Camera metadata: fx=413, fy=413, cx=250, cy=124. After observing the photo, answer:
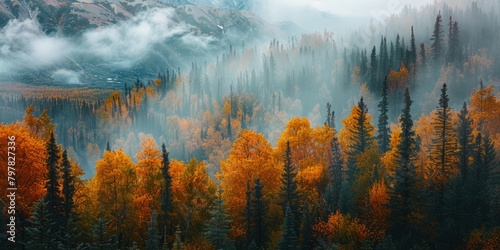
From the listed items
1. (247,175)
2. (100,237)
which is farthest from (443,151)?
(100,237)

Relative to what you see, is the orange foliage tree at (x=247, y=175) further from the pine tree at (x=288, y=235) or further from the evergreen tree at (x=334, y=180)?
the evergreen tree at (x=334, y=180)

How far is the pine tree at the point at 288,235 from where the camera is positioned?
44562 mm

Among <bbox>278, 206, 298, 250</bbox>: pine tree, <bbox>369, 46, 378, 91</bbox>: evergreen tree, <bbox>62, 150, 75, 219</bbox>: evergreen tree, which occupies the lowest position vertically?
<bbox>278, 206, 298, 250</bbox>: pine tree

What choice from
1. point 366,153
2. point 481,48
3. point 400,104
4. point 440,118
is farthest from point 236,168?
point 481,48

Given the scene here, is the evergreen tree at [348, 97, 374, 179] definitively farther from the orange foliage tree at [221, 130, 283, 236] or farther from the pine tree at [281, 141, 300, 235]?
the orange foliage tree at [221, 130, 283, 236]

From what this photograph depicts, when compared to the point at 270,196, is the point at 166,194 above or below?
above

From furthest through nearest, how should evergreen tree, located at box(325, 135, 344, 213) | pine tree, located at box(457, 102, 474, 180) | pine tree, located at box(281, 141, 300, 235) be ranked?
pine tree, located at box(457, 102, 474, 180)
evergreen tree, located at box(325, 135, 344, 213)
pine tree, located at box(281, 141, 300, 235)

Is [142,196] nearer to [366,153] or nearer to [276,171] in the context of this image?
[276,171]

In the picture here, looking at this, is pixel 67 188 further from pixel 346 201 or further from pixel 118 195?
pixel 346 201

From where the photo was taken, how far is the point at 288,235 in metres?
45.0

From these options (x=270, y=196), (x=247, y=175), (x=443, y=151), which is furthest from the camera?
(x=443, y=151)

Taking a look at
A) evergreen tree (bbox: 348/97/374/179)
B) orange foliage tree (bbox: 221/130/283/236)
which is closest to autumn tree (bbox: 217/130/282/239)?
orange foliage tree (bbox: 221/130/283/236)

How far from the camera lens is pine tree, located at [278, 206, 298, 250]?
1754 inches

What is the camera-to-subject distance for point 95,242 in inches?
1645
